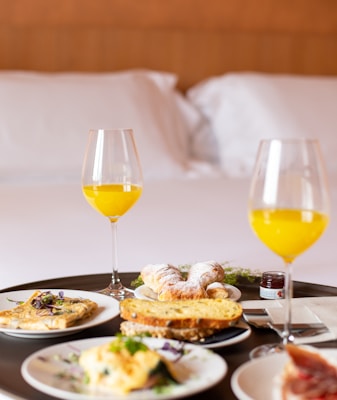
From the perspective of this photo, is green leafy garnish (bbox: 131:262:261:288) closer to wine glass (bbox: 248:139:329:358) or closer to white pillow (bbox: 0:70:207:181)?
wine glass (bbox: 248:139:329:358)

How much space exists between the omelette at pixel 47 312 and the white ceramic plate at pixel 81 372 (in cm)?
9

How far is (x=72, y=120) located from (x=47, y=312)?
1.82 meters

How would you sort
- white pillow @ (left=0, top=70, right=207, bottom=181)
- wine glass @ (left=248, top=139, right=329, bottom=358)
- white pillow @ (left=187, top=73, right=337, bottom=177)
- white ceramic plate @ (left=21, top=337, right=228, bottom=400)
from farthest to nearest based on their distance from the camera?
white pillow @ (left=187, top=73, right=337, bottom=177)
white pillow @ (left=0, top=70, right=207, bottom=181)
wine glass @ (left=248, top=139, right=329, bottom=358)
white ceramic plate @ (left=21, top=337, right=228, bottom=400)

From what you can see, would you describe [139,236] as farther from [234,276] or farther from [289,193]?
[289,193]

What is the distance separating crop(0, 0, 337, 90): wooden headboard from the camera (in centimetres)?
334

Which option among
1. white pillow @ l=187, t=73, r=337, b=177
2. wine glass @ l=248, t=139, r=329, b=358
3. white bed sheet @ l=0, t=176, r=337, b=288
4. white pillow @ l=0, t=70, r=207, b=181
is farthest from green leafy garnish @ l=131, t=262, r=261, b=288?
white pillow @ l=187, t=73, r=337, b=177

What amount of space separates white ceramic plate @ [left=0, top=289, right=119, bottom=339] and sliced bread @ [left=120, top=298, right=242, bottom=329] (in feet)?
0.16

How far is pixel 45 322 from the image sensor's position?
1040mm

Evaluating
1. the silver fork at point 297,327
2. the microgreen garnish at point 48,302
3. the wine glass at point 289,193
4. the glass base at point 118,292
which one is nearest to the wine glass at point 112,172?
the glass base at point 118,292

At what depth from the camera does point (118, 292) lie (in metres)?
1.29

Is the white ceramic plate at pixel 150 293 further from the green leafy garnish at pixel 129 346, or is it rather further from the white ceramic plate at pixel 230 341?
the green leafy garnish at pixel 129 346

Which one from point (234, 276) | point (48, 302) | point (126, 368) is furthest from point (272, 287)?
point (126, 368)

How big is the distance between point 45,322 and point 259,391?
352mm

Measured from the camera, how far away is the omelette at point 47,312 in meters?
1.04
